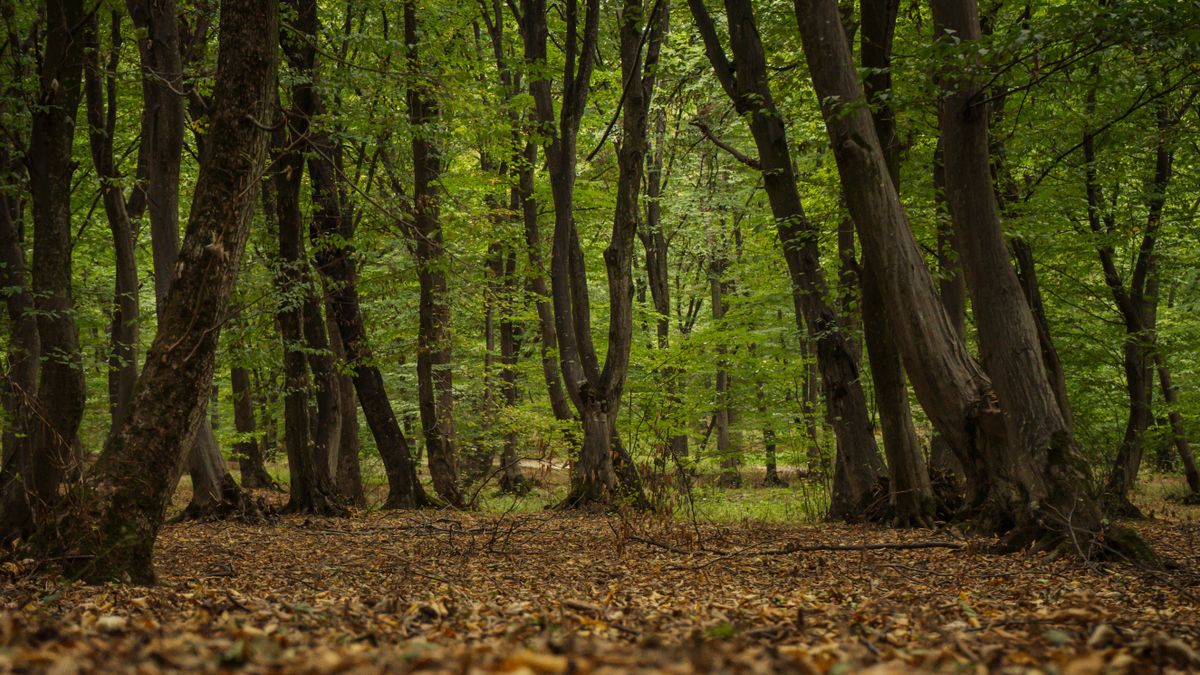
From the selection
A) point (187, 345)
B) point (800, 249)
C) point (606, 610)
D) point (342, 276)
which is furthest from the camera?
point (342, 276)

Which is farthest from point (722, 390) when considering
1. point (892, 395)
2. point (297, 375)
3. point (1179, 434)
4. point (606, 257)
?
point (297, 375)

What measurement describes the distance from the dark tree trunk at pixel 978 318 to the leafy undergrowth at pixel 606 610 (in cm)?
77

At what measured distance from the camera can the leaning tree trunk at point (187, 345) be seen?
4941 mm

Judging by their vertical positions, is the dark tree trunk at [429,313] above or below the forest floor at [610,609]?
above

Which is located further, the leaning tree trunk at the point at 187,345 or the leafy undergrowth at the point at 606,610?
the leaning tree trunk at the point at 187,345

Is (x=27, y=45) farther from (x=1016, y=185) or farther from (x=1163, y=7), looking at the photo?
(x=1016, y=185)

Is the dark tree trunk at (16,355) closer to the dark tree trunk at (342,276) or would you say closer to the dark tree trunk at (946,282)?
the dark tree trunk at (342,276)

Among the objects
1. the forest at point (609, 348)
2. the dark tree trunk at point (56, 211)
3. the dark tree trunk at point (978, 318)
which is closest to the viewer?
the forest at point (609, 348)

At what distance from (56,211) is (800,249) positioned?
8038 mm

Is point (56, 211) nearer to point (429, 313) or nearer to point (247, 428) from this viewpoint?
point (429, 313)

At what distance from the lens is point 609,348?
12.9m

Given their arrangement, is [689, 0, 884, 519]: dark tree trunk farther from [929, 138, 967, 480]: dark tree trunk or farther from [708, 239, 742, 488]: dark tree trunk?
[708, 239, 742, 488]: dark tree trunk

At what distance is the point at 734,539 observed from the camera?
875cm

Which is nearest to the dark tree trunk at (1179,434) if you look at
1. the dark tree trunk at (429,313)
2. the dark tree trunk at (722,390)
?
the dark tree trunk at (722,390)
